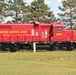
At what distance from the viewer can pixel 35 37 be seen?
40656mm

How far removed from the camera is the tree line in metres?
70.4

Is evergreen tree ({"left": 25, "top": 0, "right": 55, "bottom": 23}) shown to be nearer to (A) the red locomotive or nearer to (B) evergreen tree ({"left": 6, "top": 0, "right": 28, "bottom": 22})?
(B) evergreen tree ({"left": 6, "top": 0, "right": 28, "bottom": 22})

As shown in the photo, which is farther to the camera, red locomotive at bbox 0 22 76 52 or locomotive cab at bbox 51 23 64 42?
locomotive cab at bbox 51 23 64 42

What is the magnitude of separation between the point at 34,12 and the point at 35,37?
33465mm

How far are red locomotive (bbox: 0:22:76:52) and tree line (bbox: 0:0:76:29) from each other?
2740cm

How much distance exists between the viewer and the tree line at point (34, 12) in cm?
7044

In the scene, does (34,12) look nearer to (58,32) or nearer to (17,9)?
(17,9)

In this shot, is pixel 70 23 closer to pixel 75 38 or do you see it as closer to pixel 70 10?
pixel 70 10

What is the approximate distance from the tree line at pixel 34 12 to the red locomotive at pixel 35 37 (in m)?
27.4
